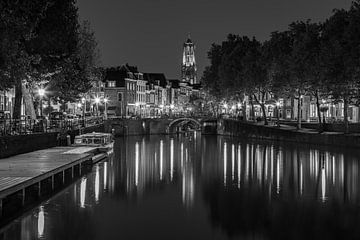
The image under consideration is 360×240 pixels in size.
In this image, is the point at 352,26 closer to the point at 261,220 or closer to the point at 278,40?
the point at 278,40

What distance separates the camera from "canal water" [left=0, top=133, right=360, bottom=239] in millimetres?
22062

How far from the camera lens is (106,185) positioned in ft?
111

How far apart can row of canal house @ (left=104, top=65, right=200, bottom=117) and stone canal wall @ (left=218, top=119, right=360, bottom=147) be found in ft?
80.1

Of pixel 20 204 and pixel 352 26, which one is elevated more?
pixel 352 26

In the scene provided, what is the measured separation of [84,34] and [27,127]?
75.8 ft

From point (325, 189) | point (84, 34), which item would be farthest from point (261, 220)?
point (84, 34)

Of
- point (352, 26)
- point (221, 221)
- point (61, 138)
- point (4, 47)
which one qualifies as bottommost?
point (221, 221)

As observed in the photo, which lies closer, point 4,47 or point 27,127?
point 4,47

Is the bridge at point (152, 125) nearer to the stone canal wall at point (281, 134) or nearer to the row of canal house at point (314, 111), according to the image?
the stone canal wall at point (281, 134)

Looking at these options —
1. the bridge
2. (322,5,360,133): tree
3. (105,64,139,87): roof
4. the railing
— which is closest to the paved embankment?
the railing

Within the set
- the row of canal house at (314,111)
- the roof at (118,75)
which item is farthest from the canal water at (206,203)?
the roof at (118,75)

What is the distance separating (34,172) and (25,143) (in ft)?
32.7

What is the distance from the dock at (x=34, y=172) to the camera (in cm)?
→ 2317

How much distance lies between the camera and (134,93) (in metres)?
130
